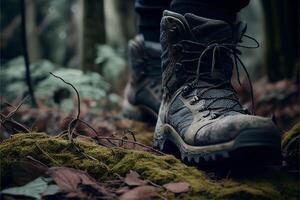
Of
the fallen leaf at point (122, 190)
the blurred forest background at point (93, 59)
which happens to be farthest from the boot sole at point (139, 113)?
the fallen leaf at point (122, 190)

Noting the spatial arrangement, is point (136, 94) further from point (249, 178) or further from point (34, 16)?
point (34, 16)

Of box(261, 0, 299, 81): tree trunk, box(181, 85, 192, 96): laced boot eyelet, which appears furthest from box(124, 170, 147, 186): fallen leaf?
box(261, 0, 299, 81): tree trunk

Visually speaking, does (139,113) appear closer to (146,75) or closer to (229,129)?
(146,75)

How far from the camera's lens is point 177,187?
5.43 ft

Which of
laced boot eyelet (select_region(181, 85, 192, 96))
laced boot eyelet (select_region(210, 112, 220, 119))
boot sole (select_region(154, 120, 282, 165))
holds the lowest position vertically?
boot sole (select_region(154, 120, 282, 165))

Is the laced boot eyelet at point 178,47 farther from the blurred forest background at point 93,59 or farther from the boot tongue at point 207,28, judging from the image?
the blurred forest background at point 93,59

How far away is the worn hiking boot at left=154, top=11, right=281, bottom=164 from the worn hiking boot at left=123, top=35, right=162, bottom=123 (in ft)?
2.45

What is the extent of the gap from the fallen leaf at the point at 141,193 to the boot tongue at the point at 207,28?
0.83 metres

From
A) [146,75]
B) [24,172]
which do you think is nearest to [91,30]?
[146,75]

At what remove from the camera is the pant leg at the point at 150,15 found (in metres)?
3.01

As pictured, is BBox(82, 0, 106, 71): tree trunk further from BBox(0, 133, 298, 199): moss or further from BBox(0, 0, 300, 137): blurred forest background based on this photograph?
BBox(0, 133, 298, 199): moss

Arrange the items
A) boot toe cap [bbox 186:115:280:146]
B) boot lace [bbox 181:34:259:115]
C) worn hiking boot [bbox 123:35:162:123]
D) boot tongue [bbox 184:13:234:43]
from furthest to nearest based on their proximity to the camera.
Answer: worn hiking boot [bbox 123:35:162:123], boot tongue [bbox 184:13:234:43], boot lace [bbox 181:34:259:115], boot toe cap [bbox 186:115:280:146]

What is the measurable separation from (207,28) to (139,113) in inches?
54.6

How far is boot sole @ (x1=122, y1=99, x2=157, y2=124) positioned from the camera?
131 inches
